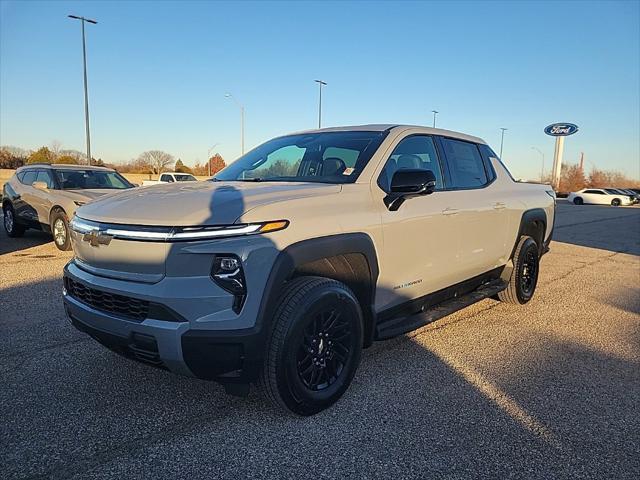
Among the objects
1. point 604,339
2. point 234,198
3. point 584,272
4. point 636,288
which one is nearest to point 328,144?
point 234,198

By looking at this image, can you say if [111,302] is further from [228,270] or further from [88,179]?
[88,179]

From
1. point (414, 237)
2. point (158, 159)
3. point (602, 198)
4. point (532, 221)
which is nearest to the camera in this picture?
point (414, 237)

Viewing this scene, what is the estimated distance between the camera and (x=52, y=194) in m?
8.77

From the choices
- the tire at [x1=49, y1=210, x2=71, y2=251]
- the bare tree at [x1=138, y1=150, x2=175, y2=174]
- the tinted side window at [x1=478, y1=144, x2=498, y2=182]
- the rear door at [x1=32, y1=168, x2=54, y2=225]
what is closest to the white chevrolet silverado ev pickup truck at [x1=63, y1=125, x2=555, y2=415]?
the tinted side window at [x1=478, y1=144, x2=498, y2=182]

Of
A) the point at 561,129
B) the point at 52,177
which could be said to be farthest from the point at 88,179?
the point at 561,129

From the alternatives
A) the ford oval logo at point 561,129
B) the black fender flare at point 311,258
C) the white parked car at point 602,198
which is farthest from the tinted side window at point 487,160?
the ford oval logo at point 561,129

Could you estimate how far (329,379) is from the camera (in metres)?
3.03

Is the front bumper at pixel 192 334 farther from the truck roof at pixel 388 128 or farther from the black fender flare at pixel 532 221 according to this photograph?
the black fender flare at pixel 532 221

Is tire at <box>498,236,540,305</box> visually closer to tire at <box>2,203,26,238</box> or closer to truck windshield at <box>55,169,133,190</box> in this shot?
truck windshield at <box>55,169,133,190</box>

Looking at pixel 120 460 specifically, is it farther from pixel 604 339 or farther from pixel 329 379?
pixel 604 339

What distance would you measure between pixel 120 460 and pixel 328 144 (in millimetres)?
2597

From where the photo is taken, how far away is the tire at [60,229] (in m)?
8.49

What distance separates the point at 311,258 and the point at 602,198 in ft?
148

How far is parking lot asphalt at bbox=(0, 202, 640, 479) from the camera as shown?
2.43 metres
